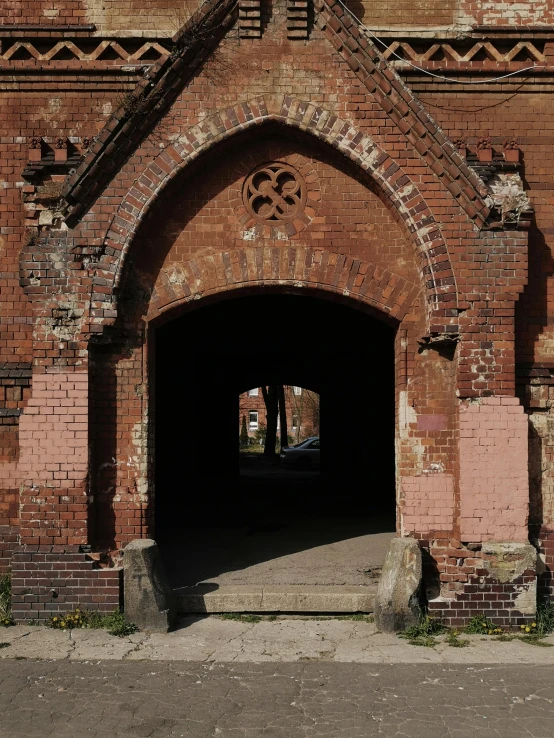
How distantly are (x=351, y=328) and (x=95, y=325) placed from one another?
7693 mm

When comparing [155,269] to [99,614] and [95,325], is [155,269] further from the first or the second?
[99,614]

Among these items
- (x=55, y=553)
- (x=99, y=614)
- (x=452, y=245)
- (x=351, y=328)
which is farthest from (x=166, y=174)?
(x=351, y=328)

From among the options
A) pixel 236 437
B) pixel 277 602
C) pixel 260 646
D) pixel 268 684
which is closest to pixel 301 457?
pixel 236 437

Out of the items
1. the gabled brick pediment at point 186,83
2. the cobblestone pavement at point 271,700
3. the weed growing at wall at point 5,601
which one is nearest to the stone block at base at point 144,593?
the cobblestone pavement at point 271,700

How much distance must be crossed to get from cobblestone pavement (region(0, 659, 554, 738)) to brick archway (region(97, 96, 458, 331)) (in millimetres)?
3586

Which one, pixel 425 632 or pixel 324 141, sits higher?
pixel 324 141

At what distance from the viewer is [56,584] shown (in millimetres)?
7621

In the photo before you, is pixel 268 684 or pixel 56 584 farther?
pixel 56 584

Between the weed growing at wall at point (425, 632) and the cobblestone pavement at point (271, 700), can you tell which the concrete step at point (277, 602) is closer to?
the weed growing at wall at point (425, 632)

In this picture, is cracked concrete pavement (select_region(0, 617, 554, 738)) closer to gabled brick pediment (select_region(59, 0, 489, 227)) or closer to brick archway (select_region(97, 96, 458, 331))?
brick archway (select_region(97, 96, 458, 331))

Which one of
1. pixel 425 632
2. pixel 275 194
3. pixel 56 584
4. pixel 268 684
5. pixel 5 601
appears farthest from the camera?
pixel 275 194

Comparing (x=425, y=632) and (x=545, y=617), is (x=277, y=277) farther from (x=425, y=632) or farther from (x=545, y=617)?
(x=545, y=617)

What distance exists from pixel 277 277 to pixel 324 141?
157 centimetres

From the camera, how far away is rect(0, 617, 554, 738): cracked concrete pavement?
5.37 metres
